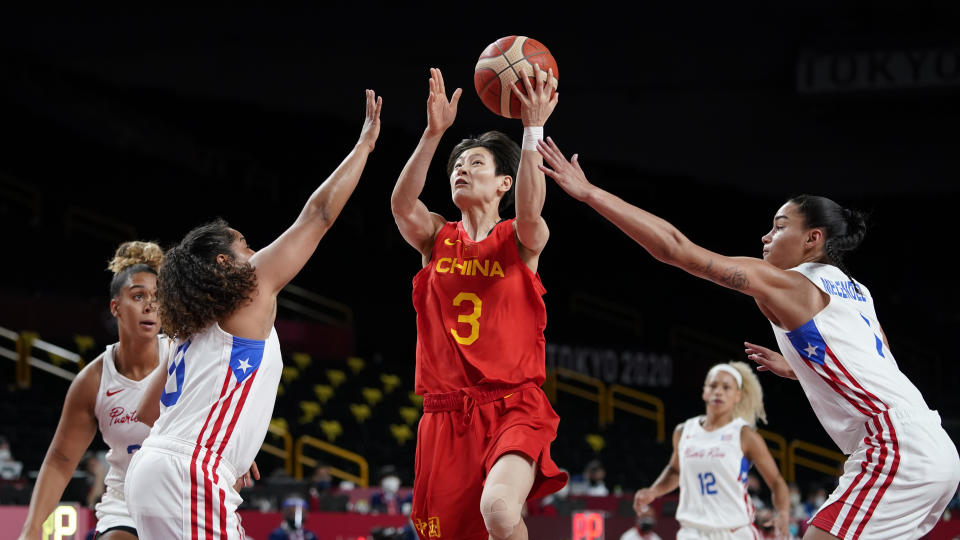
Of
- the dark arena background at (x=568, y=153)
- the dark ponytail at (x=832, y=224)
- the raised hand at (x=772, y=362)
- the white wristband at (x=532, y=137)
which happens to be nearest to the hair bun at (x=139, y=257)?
the white wristband at (x=532, y=137)

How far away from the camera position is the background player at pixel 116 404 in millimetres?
5195

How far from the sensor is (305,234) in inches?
173

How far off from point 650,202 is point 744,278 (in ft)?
63.9

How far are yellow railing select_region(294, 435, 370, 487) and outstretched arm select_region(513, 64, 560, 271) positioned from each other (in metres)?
10.0

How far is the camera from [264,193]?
75.0ft

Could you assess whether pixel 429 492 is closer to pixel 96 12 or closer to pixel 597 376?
pixel 597 376

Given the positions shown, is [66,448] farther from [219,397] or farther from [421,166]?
[421,166]

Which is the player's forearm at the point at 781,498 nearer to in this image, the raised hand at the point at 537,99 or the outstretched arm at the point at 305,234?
the raised hand at the point at 537,99

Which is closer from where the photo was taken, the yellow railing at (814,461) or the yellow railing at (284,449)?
the yellow railing at (284,449)

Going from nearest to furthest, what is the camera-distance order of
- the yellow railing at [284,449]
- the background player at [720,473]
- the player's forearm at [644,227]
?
the player's forearm at [644,227]
the background player at [720,473]
the yellow railing at [284,449]

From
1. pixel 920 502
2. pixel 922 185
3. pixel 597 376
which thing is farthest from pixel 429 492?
pixel 922 185

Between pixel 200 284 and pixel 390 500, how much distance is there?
26.8 ft

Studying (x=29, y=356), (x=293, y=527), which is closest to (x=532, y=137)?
(x=293, y=527)

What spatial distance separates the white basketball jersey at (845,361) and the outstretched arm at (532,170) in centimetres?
115
